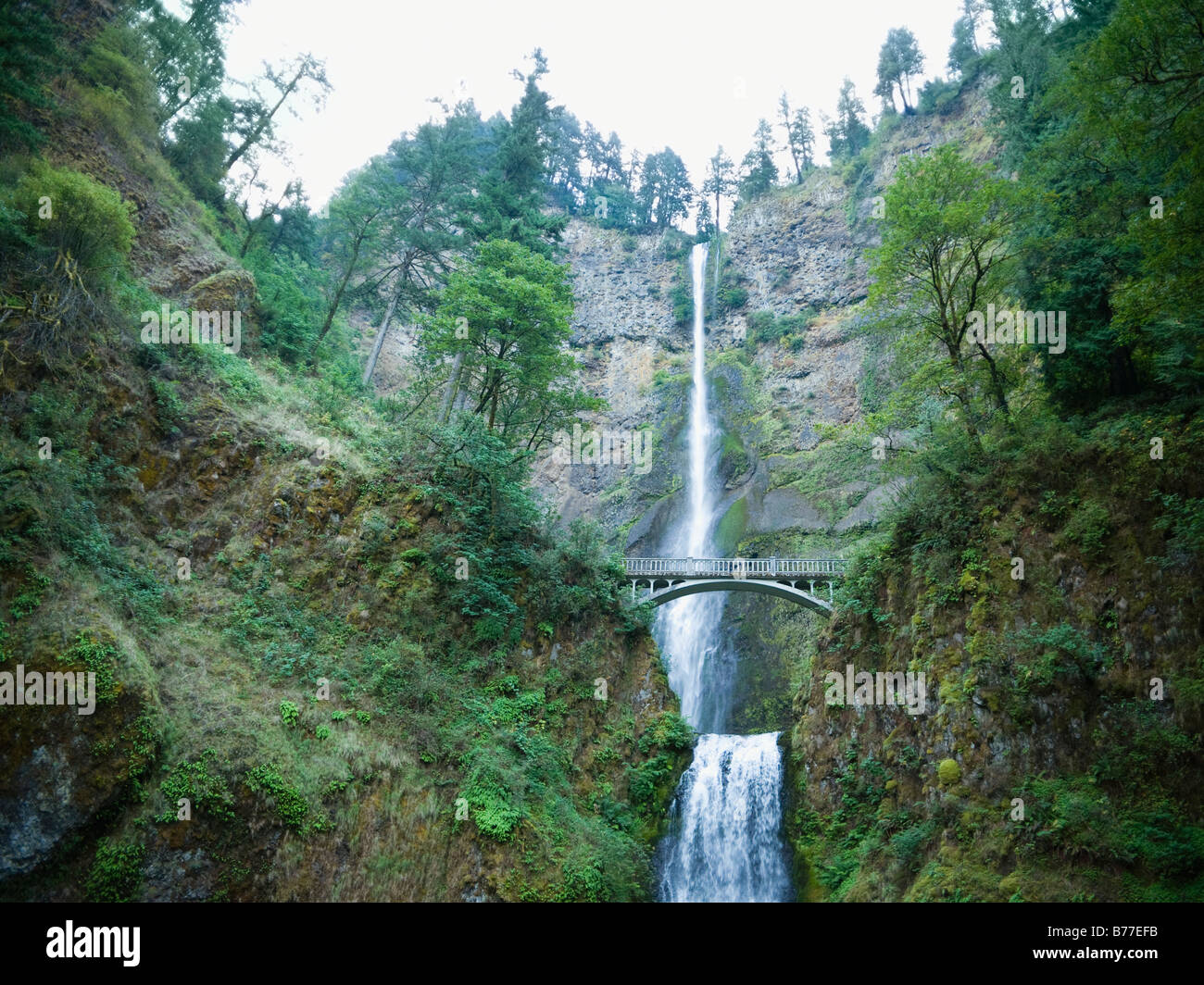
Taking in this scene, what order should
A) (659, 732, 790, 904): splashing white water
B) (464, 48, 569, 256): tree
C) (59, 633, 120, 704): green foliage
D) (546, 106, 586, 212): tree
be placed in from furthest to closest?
(546, 106, 586, 212): tree < (464, 48, 569, 256): tree < (659, 732, 790, 904): splashing white water < (59, 633, 120, 704): green foliage

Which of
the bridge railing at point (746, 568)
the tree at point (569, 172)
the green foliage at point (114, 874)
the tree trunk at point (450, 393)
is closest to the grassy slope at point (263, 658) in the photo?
the green foliage at point (114, 874)

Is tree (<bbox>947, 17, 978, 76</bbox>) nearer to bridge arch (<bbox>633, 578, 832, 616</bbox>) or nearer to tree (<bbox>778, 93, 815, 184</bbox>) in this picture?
tree (<bbox>778, 93, 815, 184</bbox>)

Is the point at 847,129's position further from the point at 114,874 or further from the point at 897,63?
the point at 114,874

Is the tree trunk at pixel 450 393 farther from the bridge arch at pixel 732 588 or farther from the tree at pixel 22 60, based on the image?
the tree at pixel 22 60

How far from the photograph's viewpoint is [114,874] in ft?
29.0

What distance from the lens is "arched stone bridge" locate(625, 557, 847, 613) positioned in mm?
23328

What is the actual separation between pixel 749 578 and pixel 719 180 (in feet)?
149

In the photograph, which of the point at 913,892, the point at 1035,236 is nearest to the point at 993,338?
the point at 1035,236

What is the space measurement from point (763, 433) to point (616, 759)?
24.9 meters

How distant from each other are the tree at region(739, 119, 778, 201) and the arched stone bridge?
134 feet

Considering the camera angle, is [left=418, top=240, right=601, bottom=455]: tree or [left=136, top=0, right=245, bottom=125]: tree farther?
[left=136, top=0, right=245, bottom=125]: tree

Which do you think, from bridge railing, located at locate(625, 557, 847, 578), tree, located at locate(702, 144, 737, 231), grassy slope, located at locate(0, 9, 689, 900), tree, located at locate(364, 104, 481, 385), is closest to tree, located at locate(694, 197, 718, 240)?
tree, located at locate(702, 144, 737, 231)

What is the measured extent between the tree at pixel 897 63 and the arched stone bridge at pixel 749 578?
42548 millimetres
